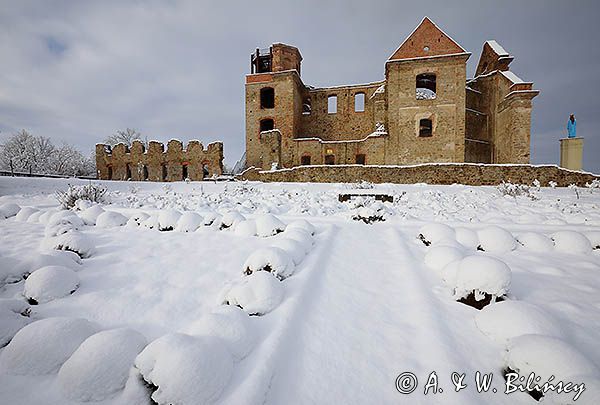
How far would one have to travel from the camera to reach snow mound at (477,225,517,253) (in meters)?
3.67

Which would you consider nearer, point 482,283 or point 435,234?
point 482,283

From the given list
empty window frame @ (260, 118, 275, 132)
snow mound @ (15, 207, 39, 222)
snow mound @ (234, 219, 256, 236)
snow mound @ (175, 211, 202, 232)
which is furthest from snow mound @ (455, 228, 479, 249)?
empty window frame @ (260, 118, 275, 132)

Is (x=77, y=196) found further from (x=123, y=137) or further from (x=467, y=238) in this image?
(x=123, y=137)

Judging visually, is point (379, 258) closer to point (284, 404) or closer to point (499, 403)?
point (499, 403)

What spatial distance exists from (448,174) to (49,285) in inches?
600

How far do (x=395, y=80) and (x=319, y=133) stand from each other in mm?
8078

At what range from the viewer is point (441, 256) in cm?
306

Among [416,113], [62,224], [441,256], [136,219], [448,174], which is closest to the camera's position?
[441,256]

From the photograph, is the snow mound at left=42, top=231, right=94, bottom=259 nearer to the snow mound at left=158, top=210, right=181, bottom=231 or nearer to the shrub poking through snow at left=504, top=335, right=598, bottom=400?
the snow mound at left=158, top=210, right=181, bottom=231

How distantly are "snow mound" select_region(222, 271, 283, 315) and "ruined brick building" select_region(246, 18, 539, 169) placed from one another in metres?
18.3

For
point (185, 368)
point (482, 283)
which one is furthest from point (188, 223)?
point (482, 283)

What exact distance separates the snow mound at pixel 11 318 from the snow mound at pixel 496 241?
16.4ft

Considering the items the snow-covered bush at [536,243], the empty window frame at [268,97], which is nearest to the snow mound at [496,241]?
the snow-covered bush at [536,243]

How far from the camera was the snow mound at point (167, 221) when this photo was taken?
470 centimetres
